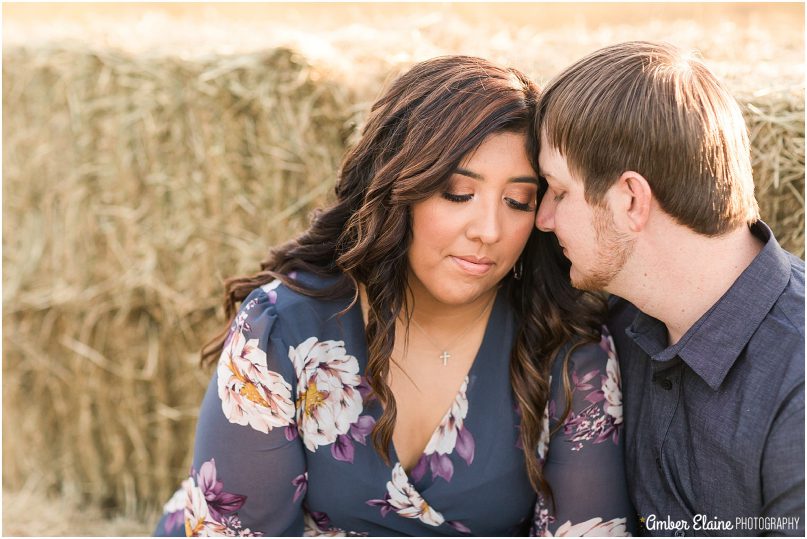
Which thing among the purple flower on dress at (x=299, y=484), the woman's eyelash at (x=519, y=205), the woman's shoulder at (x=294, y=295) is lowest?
the purple flower on dress at (x=299, y=484)

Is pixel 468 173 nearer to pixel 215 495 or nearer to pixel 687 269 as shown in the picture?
pixel 687 269

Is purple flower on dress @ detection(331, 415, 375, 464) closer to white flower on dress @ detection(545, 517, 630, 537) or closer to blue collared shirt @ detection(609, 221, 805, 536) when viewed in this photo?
white flower on dress @ detection(545, 517, 630, 537)

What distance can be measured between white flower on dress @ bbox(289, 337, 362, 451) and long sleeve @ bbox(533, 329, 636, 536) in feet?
1.82

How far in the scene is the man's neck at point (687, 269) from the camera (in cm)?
201

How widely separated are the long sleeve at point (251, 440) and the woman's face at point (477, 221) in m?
0.46

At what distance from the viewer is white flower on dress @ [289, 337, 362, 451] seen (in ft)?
7.44

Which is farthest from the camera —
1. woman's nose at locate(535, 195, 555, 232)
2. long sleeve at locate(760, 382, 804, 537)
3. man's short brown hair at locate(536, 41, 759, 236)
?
woman's nose at locate(535, 195, 555, 232)

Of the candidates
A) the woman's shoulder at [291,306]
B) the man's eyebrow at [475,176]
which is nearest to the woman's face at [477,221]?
the man's eyebrow at [475,176]

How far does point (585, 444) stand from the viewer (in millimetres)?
2262

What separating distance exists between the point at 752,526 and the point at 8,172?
9.77 feet

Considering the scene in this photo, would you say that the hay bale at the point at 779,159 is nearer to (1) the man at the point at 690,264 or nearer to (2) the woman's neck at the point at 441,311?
(1) the man at the point at 690,264

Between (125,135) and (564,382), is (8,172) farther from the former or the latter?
(564,382)

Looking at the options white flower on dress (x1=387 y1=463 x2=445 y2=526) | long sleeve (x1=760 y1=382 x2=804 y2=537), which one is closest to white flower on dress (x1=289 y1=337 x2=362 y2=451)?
white flower on dress (x1=387 y1=463 x2=445 y2=526)

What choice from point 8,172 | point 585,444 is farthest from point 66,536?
point 585,444
